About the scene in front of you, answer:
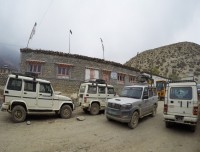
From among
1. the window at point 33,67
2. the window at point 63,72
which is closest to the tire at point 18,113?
the window at point 33,67

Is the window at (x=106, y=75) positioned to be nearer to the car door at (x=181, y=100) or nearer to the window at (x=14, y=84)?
the car door at (x=181, y=100)

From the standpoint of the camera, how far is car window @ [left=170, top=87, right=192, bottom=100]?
26.8 feet

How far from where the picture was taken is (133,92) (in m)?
9.99

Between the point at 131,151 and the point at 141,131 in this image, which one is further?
the point at 141,131

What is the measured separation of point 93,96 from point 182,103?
5766 millimetres

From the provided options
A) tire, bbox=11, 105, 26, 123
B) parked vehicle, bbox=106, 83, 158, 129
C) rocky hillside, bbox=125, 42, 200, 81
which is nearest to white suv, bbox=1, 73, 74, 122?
tire, bbox=11, 105, 26, 123

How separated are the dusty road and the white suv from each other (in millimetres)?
697

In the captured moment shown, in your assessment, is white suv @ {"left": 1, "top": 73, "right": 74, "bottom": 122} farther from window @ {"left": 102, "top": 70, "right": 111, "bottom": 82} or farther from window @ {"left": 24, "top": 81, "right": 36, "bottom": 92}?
window @ {"left": 102, "top": 70, "right": 111, "bottom": 82}

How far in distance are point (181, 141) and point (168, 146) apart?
1074 millimetres

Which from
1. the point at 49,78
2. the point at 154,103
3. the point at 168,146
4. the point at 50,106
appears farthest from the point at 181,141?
the point at 49,78

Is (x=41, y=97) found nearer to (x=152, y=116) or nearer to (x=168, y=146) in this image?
(x=168, y=146)

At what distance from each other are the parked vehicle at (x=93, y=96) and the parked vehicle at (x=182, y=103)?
15.8 feet

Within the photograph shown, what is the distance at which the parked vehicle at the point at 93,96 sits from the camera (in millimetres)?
11328

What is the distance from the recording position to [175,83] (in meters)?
8.82
